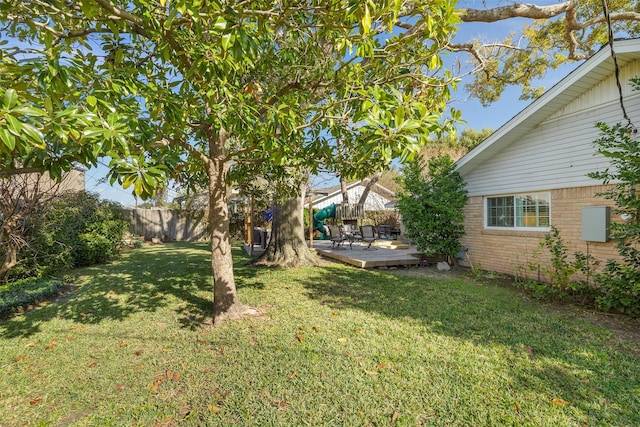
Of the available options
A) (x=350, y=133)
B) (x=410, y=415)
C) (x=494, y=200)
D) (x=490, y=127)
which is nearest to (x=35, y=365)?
(x=410, y=415)

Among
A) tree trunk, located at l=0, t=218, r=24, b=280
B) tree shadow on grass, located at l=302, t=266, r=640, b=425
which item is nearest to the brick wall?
tree shadow on grass, located at l=302, t=266, r=640, b=425

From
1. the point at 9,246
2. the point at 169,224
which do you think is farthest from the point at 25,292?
the point at 169,224

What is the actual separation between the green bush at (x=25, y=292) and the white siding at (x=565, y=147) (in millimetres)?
11366

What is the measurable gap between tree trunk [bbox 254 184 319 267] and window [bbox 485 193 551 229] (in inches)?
219

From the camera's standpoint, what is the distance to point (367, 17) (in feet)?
8.30

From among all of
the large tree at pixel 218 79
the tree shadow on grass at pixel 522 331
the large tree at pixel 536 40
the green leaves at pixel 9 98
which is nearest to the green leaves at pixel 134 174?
the large tree at pixel 218 79

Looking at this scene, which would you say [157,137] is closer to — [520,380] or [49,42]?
[49,42]

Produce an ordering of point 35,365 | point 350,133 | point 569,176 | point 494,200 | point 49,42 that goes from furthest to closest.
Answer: point 494,200, point 569,176, point 350,133, point 35,365, point 49,42

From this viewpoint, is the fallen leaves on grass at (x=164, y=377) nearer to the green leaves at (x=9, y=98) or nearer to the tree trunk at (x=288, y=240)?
the green leaves at (x=9, y=98)

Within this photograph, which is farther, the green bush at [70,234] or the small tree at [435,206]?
the small tree at [435,206]

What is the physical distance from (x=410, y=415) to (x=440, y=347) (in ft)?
4.82

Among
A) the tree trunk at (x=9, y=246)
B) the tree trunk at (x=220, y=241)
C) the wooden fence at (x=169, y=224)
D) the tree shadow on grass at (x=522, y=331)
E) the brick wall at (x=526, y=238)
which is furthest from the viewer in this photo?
the wooden fence at (x=169, y=224)

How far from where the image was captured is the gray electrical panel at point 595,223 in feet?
20.6

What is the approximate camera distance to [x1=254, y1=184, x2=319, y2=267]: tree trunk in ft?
32.1
